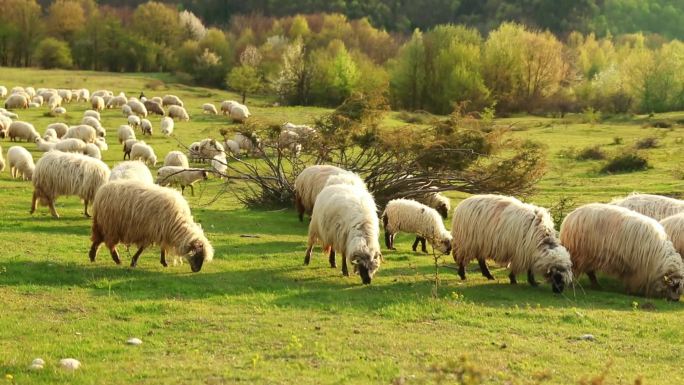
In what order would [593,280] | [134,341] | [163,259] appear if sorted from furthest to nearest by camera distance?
[593,280], [163,259], [134,341]

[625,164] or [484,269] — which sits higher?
[625,164]

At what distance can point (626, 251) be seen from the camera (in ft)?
44.7

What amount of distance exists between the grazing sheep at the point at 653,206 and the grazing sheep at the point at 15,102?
130 ft

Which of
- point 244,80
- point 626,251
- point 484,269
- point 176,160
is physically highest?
point 244,80

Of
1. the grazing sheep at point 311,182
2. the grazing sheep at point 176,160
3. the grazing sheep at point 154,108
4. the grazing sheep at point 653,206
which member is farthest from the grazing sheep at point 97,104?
the grazing sheep at point 653,206

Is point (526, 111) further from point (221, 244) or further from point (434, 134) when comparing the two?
point (221, 244)

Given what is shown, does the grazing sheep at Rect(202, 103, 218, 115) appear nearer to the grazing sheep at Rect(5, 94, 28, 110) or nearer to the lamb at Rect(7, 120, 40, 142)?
the grazing sheep at Rect(5, 94, 28, 110)

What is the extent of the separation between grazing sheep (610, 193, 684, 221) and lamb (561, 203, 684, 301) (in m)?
2.40

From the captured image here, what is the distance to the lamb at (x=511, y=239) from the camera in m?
13.2

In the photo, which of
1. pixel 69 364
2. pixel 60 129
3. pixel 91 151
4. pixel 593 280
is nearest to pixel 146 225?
pixel 69 364

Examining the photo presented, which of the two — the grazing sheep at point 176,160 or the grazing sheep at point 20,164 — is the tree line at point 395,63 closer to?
the grazing sheep at point 176,160

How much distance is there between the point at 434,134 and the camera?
22.4m

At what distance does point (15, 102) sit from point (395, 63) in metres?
38.5

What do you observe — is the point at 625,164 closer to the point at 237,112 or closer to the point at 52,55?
the point at 237,112
